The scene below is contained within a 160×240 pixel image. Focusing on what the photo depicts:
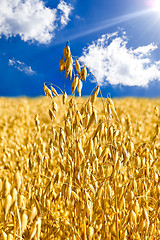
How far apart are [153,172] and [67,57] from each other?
1.19m

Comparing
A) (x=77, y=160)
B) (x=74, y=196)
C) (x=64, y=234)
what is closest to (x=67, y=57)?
(x=77, y=160)

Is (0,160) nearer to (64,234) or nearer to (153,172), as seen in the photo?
(64,234)

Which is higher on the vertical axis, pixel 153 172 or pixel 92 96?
pixel 92 96

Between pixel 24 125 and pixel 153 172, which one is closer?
pixel 153 172

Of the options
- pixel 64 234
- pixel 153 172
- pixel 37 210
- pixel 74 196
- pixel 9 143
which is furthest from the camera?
pixel 9 143

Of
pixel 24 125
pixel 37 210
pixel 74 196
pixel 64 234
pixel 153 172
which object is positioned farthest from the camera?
pixel 24 125

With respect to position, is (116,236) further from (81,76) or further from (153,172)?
(81,76)

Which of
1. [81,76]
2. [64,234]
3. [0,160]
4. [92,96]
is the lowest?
[64,234]

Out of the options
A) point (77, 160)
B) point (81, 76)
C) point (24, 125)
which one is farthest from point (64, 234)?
point (24, 125)

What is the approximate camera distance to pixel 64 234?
173 cm

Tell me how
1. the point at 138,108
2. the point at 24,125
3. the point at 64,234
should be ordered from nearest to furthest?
the point at 64,234, the point at 24,125, the point at 138,108

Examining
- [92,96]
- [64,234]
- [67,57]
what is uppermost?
[67,57]

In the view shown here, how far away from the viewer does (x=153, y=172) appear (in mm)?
1932

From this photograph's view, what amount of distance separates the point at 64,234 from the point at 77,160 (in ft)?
2.06
